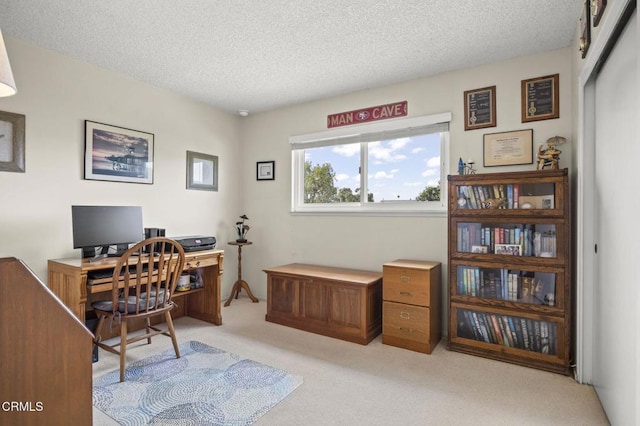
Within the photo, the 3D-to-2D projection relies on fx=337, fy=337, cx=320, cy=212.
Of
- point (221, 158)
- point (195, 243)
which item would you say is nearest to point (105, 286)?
point (195, 243)

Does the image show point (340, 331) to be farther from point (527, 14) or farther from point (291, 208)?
point (527, 14)

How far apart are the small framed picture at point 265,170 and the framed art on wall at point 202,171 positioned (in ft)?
1.76

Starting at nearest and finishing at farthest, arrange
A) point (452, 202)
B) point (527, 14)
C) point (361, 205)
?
point (527, 14) → point (452, 202) → point (361, 205)

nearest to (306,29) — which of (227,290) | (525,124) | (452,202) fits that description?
(452,202)

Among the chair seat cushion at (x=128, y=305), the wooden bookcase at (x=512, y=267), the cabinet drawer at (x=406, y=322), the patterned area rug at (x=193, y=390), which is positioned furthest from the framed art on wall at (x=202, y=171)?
the wooden bookcase at (x=512, y=267)

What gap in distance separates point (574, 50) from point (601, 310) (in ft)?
6.24

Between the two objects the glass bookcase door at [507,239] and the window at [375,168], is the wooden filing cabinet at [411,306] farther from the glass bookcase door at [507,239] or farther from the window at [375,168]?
the window at [375,168]

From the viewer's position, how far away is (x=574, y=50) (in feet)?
8.36

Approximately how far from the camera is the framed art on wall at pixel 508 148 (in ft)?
9.19

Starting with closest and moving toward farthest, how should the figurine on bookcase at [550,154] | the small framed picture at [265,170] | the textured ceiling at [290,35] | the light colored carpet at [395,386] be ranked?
the light colored carpet at [395,386]
the textured ceiling at [290,35]
the figurine on bookcase at [550,154]
the small framed picture at [265,170]

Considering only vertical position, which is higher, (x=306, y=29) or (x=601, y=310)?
(x=306, y=29)

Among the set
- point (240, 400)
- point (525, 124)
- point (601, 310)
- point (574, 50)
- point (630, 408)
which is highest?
point (574, 50)

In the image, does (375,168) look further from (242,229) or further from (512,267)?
(242,229)

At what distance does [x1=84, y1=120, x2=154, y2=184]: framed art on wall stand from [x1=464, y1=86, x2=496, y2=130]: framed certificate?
3.16 metres
